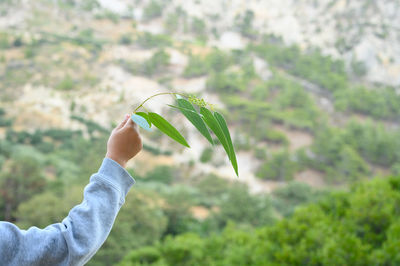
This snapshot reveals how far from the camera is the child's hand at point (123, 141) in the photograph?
32 cm

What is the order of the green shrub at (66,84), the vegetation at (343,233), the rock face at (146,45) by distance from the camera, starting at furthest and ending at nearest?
the green shrub at (66,84), the rock face at (146,45), the vegetation at (343,233)

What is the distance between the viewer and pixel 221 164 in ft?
37.2

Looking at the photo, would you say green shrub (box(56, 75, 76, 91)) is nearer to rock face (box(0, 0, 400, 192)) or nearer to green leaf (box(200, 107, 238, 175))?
rock face (box(0, 0, 400, 192))

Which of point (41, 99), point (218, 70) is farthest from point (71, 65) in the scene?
point (218, 70)

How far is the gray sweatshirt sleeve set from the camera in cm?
27

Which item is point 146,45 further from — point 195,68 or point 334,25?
point 334,25

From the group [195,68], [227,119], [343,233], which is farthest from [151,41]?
[343,233]

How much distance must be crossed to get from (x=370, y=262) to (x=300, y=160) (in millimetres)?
10514

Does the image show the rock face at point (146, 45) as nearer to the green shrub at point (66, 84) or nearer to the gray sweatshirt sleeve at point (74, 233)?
the green shrub at point (66, 84)

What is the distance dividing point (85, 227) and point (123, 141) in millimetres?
77

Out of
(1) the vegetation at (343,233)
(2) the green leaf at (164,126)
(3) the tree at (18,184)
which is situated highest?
(3) the tree at (18,184)

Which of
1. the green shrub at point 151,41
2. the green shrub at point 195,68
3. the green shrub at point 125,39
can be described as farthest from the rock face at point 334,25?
the green shrub at point 125,39

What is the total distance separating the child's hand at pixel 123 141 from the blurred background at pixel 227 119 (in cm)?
143

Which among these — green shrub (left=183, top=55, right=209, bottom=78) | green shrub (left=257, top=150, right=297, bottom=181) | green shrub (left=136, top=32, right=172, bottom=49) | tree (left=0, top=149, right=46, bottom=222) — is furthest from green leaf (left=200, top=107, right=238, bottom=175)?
green shrub (left=136, top=32, right=172, bottom=49)
